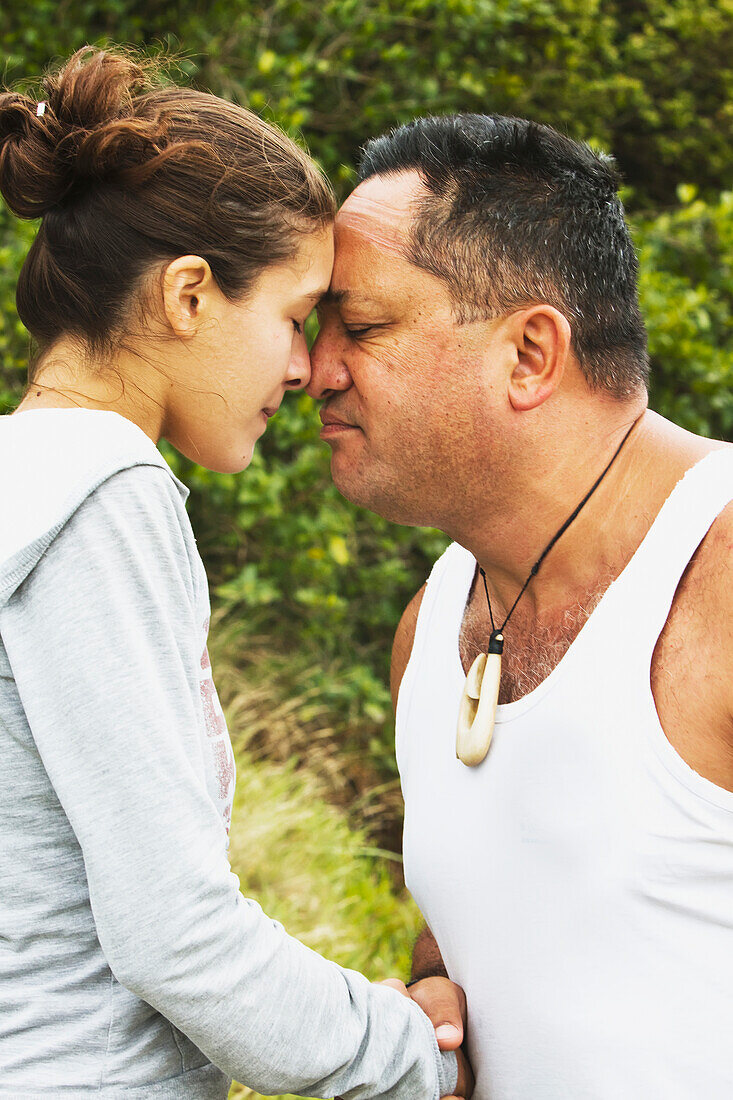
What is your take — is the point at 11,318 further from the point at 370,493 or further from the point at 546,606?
the point at 546,606

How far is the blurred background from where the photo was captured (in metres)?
4.70

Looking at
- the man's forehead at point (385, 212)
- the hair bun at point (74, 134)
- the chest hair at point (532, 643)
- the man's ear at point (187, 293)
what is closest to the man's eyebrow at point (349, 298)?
the man's forehead at point (385, 212)

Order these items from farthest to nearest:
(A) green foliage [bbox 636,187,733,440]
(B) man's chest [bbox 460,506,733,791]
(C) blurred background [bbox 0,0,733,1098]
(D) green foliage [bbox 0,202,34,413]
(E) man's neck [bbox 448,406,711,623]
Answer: (A) green foliage [bbox 636,187,733,440] → (C) blurred background [bbox 0,0,733,1098] → (D) green foliage [bbox 0,202,34,413] → (E) man's neck [bbox 448,406,711,623] → (B) man's chest [bbox 460,506,733,791]

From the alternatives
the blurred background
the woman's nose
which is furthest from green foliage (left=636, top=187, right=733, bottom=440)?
the woman's nose

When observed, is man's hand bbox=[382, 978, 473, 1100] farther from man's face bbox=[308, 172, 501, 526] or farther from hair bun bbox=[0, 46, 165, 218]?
hair bun bbox=[0, 46, 165, 218]

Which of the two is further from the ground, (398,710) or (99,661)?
(99,661)

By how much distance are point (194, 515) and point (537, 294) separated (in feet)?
12.7

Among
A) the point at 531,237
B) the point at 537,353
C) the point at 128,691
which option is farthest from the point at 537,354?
the point at 128,691

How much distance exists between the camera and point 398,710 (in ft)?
7.95

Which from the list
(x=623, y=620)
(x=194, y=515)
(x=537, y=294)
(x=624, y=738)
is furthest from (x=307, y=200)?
(x=194, y=515)

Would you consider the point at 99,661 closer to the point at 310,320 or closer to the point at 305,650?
the point at 310,320

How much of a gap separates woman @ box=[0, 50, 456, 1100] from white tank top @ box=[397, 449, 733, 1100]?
21 centimetres

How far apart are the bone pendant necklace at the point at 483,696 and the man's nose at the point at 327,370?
55 centimetres

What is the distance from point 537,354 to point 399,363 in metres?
0.27
